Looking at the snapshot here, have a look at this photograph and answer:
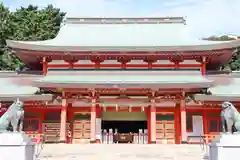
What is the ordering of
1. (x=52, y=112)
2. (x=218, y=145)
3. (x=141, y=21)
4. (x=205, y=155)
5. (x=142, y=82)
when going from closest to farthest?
(x=218, y=145) < (x=205, y=155) < (x=142, y=82) < (x=52, y=112) < (x=141, y=21)

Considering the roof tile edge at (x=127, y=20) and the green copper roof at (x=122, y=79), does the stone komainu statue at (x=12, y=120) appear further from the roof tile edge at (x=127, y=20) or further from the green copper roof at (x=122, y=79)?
the roof tile edge at (x=127, y=20)

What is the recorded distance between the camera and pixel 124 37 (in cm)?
2698

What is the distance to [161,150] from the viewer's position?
17141 mm

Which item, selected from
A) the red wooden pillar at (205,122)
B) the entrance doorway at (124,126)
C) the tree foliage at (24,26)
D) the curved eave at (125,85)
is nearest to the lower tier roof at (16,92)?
the curved eave at (125,85)

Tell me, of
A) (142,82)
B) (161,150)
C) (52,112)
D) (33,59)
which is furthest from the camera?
(33,59)

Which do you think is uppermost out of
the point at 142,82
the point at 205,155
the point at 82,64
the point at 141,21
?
the point at 141,21

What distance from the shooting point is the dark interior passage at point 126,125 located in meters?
26.9

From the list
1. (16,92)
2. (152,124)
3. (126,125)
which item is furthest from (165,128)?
(16,92)

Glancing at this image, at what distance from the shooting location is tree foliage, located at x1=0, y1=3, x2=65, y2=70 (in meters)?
38.1

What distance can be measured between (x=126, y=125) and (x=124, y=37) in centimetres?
683

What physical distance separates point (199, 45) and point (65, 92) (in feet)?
29.8

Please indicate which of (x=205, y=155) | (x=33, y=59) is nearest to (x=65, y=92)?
(x=33, y=59)

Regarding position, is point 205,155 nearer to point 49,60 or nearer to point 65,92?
point 65,92

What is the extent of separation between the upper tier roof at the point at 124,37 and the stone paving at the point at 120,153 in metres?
7.43
